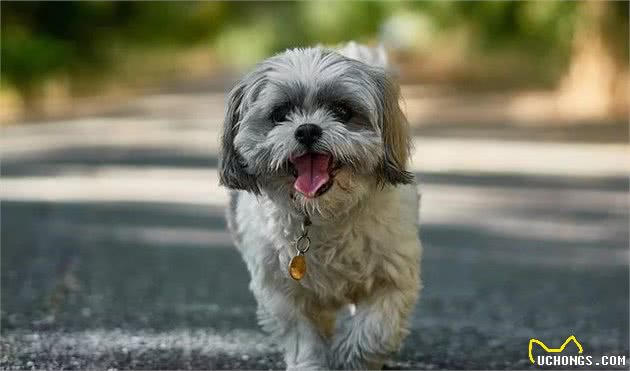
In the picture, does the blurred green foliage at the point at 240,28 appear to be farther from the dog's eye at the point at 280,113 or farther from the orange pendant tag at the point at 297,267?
the dog's eye at the point at 280,113

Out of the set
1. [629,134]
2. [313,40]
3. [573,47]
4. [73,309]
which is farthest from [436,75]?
[73,309]

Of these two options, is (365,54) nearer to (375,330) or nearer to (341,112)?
(341,112)

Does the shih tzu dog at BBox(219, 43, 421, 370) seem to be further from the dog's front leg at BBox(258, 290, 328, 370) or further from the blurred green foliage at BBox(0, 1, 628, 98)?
the blurred green foliage at BBox(0, 1, 628, 98)

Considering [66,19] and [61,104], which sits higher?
[66,19]

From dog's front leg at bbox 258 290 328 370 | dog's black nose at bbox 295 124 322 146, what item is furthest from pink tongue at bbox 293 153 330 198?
dog's front leg at bbox 258 290 328 370

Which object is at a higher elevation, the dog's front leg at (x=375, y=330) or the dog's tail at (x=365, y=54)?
the dog's tail at (x=365, y=54)

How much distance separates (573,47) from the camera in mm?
24875

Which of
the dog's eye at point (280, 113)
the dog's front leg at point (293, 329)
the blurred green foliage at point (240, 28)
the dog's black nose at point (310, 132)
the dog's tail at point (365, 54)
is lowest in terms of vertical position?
the dog's front leg at point (293, 329)

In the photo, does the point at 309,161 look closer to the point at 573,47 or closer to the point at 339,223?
the point at 339,223

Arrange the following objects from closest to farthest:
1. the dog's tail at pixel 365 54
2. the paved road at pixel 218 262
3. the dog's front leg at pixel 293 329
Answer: the dog's front leg at pixel 293 329 → the paved road at pixel 218 262 → the dog's tail at pixel 365 54

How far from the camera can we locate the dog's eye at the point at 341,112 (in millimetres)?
5555

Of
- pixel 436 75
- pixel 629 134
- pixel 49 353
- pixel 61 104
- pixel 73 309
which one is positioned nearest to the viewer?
pixel 49 353

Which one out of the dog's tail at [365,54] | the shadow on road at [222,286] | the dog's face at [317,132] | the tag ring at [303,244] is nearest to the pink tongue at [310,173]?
the dog's face at [317,132]

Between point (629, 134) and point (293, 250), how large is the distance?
1666 cm
